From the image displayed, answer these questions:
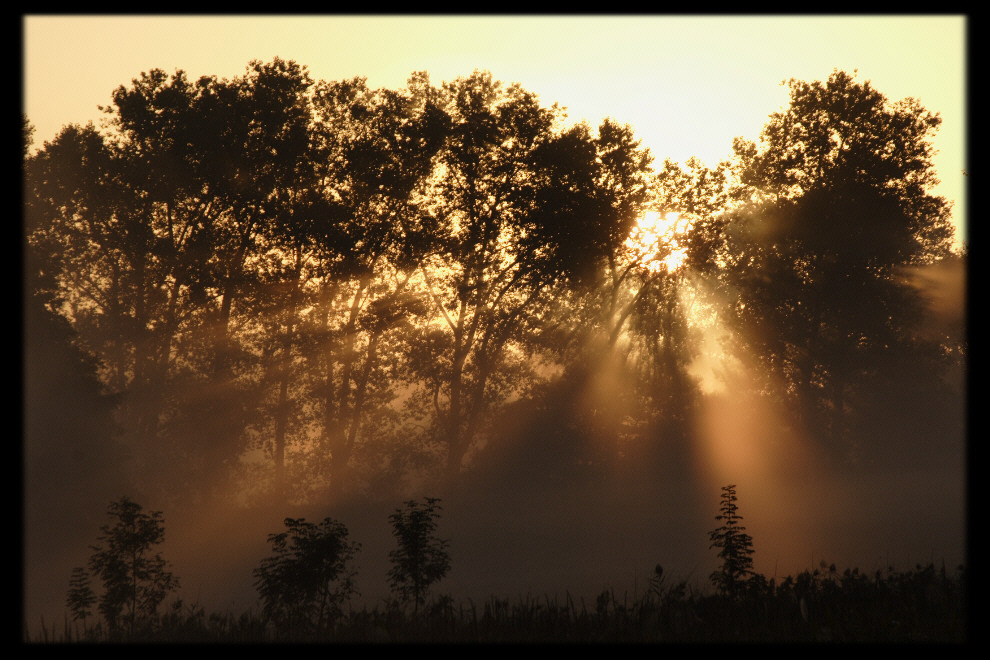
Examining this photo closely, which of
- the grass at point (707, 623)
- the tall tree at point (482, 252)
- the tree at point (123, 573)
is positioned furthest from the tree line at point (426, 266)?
the grass at point (707, 623)

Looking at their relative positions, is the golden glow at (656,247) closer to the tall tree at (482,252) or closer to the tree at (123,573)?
the tall tree at (482,252)

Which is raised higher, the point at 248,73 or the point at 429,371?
the point at 248,73

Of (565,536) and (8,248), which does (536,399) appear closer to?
(565,536)

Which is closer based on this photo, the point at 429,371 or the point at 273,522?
the point at 273,522

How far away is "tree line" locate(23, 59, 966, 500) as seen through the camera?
112ft

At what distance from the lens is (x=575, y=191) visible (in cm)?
3444

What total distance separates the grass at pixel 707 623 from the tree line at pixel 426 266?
788 inches

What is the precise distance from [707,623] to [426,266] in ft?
85.0

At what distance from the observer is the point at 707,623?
503 inches

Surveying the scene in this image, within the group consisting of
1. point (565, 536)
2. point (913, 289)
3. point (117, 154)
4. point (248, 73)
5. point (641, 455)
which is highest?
point (248, 73)

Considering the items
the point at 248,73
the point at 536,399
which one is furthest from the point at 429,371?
A: the point at 248,73

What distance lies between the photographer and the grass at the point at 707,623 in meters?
11.8

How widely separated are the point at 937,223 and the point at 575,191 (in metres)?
28.0

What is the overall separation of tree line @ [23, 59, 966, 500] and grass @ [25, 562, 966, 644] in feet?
65.7
